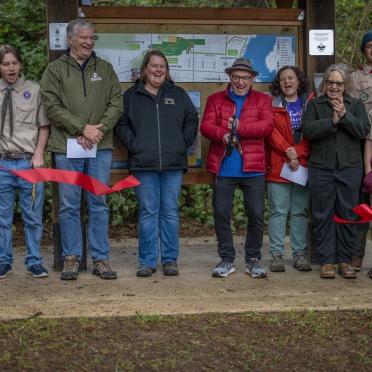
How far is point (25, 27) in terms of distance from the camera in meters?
11.4

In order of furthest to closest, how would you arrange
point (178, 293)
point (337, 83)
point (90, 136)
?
point (337, 83) < point (90, 136) < point (178, 293)

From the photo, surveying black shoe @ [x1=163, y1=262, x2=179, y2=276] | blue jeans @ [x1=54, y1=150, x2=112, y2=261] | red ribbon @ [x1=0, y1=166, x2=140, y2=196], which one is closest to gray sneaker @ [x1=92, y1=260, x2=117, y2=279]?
blue jeans @ [x1=54, y1=150, x2=112, y2=261]

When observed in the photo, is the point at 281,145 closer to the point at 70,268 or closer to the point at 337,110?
the point at 337,110

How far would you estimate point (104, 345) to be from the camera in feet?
16.5

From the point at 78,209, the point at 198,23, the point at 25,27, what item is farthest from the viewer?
the point at 25,27

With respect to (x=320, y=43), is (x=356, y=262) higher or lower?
lower

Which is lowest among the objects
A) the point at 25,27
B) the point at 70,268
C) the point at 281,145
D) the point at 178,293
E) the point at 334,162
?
the point at 178,293

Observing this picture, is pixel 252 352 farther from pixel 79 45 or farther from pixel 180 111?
pixel 79 45

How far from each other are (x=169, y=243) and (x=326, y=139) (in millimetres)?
1699

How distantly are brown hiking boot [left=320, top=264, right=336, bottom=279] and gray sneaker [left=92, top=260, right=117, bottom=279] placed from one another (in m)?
1.86

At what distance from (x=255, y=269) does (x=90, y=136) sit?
189cm

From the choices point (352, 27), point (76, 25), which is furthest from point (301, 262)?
point (352, 27)

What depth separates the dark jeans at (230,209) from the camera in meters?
7.07

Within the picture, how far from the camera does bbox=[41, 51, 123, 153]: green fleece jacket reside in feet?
22.2
